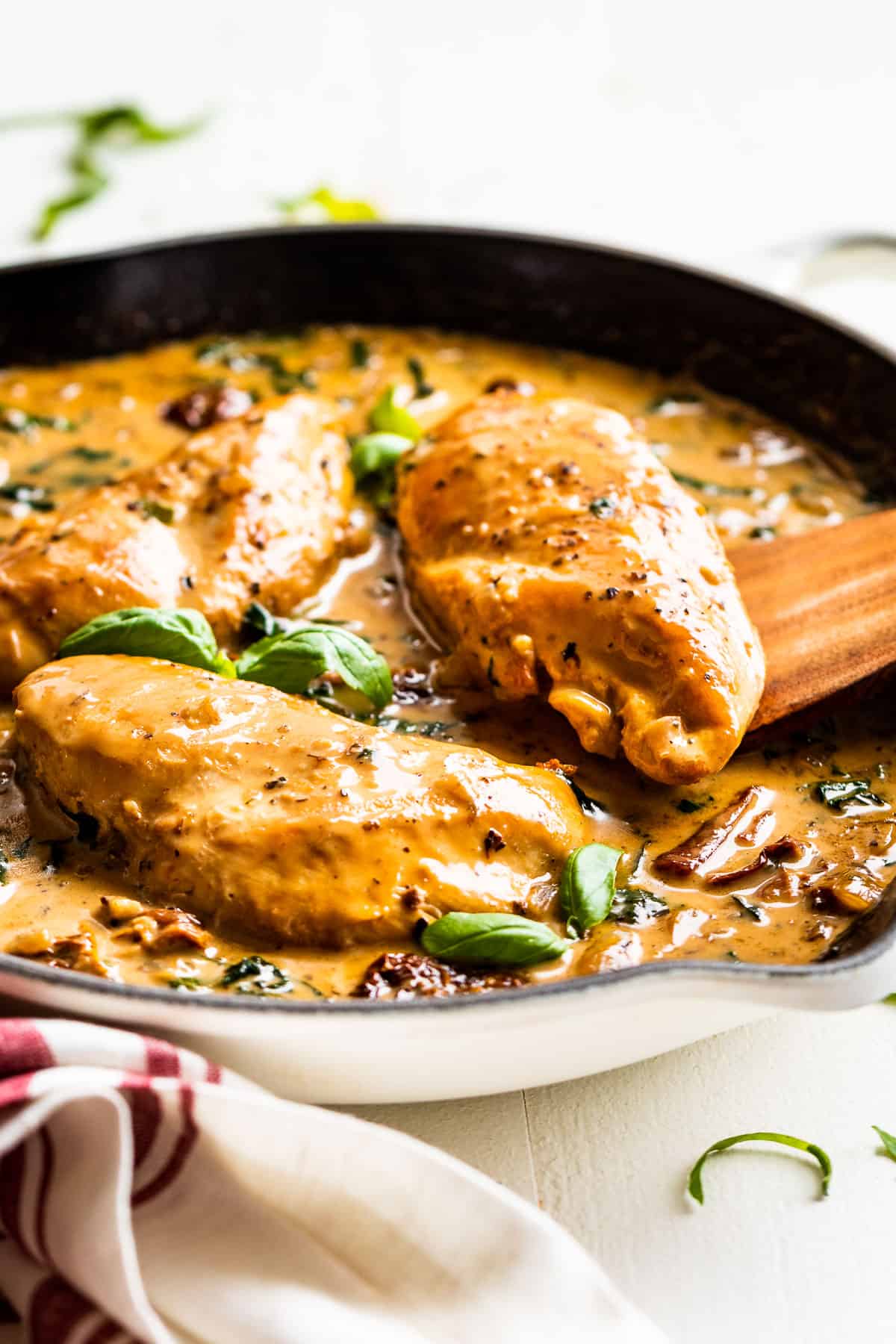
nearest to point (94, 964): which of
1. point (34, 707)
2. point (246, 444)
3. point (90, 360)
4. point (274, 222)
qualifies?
point (34, 707)

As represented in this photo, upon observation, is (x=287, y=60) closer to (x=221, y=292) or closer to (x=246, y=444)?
(x=221, y=292)

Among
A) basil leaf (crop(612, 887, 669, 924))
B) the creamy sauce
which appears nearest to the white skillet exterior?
the creamy sauce

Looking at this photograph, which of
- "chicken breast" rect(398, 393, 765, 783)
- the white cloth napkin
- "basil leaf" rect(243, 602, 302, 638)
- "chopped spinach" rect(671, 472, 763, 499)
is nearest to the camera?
the white cloth napkin

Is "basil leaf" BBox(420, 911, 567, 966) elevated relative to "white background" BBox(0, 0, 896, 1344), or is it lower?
lower

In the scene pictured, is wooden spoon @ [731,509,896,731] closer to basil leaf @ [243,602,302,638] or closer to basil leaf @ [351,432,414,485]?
basil leaf @ [351,432,414,485]

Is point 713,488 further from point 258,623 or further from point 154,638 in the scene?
point 154,638
